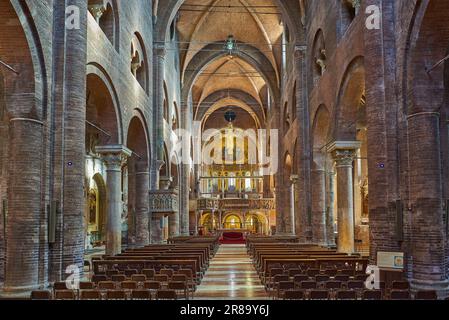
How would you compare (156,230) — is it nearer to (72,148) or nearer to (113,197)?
(113,197)

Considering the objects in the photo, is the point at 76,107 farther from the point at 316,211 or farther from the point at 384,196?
the point at 316,211

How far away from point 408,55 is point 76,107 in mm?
8799

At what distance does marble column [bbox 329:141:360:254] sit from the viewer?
823 inches

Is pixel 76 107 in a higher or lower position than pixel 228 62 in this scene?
lower

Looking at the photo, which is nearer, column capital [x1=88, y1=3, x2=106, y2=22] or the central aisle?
the central aisle

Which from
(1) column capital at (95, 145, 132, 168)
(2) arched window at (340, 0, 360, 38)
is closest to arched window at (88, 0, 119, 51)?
(1) column capital at (95, 145, 132, 168)

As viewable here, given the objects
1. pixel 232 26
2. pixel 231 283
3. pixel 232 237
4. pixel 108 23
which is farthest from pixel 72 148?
pixel 232 237

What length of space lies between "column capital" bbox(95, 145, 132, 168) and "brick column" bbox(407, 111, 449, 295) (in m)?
11.6

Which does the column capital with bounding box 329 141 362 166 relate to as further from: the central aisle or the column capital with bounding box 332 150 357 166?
the central aisle

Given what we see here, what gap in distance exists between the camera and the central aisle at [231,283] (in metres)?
13.4

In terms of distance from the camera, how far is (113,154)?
20.7 meters
